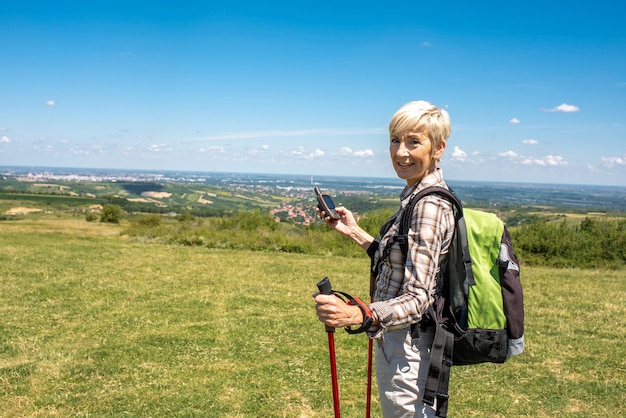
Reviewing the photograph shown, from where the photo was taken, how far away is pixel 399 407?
231 cm

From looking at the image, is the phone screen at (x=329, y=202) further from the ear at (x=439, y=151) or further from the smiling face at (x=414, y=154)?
the ear at (x=439, y=151)

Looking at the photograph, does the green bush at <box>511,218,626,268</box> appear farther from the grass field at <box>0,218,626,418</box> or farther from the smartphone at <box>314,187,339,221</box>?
the smartphone at <box>314,187,339,221</box>

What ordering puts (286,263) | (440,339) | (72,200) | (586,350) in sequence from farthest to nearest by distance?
(72,200)
(286,263)
(586,350)
(440,339)

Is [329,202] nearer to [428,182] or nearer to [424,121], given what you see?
[428,182]

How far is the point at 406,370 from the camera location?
89.2 inches

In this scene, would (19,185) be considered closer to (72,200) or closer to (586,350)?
(72,200)

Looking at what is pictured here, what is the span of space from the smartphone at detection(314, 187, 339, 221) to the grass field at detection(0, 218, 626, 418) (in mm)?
3622

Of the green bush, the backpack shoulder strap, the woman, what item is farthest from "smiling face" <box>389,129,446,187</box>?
the green bush

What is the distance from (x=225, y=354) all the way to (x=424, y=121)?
646 centimetres

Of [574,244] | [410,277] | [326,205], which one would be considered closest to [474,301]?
[410,277]

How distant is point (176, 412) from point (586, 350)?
6.80m

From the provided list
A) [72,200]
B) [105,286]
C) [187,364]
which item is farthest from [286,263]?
[72,200]

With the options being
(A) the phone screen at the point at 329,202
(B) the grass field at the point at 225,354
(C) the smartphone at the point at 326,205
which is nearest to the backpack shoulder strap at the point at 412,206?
(C) the smartphone at the point at 326,205

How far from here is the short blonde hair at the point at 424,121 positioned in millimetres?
2139
